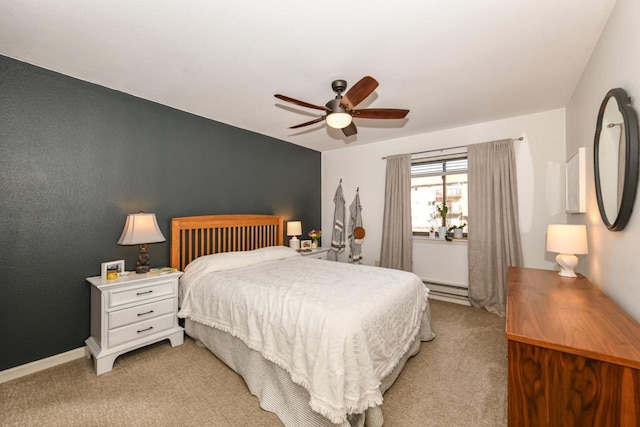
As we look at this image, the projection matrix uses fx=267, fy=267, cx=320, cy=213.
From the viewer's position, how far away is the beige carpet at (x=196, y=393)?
175 centimetres

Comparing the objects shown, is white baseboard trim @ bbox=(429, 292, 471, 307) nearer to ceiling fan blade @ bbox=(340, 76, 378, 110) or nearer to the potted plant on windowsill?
the potted plant on windowsill

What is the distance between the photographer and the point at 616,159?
1.59 metres

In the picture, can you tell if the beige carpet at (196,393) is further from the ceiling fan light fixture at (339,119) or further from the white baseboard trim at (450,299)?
the ceiling fan light fixture at (339,119)

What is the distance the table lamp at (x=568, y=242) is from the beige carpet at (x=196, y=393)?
1.00 m

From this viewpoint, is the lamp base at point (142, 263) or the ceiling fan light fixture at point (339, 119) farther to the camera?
the lamp base at point (142, 263)

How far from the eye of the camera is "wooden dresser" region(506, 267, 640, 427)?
38.0 inches

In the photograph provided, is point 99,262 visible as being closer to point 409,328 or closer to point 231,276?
point 231,276

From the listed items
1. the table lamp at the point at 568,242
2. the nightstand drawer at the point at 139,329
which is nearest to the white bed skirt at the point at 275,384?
the nightstand drawer at the point at 139,329

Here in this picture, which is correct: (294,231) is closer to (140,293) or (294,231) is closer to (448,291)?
(140,293)

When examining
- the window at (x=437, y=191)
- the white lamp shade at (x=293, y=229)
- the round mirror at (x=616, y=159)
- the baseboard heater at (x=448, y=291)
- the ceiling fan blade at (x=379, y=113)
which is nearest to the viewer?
the round mirror at (x=616, y=159)

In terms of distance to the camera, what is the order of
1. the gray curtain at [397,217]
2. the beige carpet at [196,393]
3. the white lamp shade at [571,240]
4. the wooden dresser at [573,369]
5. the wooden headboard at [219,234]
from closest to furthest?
the wooden dresser at [573,369]
the beige carpet at [196,393]
the white lamp shade at [571,240]
the wooden headboard at [219,234]
the gray curtain at [397,217]

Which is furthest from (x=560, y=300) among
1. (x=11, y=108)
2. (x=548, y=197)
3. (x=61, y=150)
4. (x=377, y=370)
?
(x=11, y=108)

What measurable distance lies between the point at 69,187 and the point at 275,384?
8.26 feet

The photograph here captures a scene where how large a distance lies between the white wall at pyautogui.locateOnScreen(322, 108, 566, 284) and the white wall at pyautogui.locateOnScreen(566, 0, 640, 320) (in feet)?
2.68
